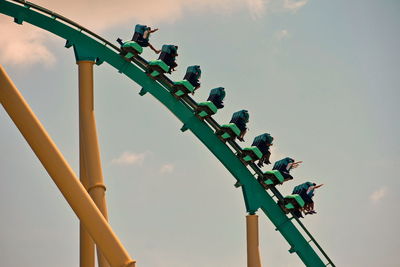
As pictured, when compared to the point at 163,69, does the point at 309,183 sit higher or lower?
lower

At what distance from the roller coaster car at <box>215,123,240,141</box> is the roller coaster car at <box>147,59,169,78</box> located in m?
1.71

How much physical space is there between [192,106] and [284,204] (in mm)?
2952

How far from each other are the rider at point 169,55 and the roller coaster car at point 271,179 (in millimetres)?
2992

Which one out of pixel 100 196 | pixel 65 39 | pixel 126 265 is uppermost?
pixel 65 39

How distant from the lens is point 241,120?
15.0 metres

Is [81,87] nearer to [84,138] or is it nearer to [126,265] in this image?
[84,138]

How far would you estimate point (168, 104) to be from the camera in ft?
48.4

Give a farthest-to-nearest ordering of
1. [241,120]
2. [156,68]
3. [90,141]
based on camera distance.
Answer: [241,120] < [156,68] < [90,141]

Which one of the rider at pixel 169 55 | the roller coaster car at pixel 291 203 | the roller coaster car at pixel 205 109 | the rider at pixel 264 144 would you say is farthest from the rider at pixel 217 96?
the roller coaster car at pixel 291 203

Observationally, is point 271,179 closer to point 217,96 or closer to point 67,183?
point 217,96

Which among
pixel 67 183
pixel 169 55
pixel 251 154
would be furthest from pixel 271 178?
pixel 67 183

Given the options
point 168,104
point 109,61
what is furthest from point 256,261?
point 109,61

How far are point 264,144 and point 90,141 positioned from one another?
4.08m

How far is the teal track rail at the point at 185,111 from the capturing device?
527 inches
